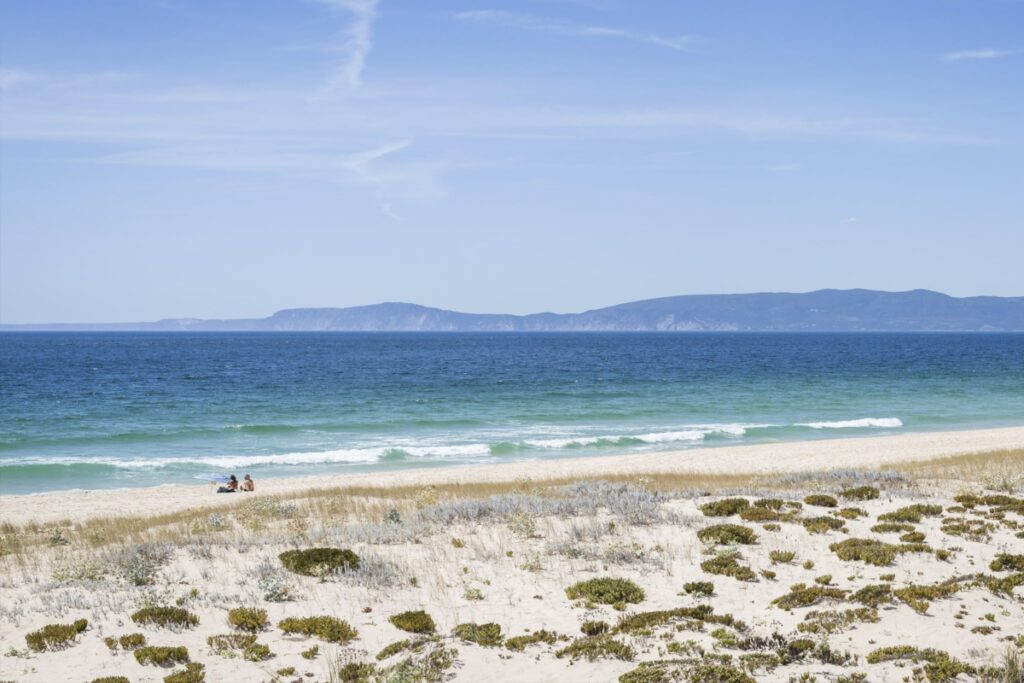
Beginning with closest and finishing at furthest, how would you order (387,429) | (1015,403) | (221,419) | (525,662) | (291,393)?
(525,662) < (387,429) < (221,419) < (1015,403) < (291,393)

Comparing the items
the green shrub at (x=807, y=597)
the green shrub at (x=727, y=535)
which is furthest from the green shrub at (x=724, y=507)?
the green shrub at (x=807, y=597)

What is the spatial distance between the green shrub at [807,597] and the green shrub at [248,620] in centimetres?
774

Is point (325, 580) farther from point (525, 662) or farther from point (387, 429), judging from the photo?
point (387, 429)

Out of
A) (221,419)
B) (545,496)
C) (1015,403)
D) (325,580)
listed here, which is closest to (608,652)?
(325,580)

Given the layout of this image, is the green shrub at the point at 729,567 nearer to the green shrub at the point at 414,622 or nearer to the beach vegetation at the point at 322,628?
the green shrub at the point at 414,622

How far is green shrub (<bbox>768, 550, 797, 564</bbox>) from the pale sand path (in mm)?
15613

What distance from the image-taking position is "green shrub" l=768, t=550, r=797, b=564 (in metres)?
14.6

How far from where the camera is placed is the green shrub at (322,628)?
37.7ft

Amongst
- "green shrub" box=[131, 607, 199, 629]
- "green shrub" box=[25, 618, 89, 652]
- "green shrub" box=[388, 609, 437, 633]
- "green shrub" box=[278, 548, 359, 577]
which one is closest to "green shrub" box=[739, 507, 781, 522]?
"green shrub" box=[388, 609, 437, 633]

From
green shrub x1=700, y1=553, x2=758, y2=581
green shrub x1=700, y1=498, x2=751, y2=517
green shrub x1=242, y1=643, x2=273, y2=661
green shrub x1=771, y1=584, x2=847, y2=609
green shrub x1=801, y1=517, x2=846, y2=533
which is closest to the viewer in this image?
green shrub x1=242, y1=643, x2=273, y2=661

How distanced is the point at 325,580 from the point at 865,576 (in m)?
9.09

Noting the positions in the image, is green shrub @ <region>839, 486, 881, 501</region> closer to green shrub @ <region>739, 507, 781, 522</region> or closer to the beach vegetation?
green shrub @ <region>739, 507, 781, 522</region>

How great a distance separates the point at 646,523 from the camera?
17.2 metres

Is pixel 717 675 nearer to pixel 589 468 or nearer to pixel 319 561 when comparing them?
pixel 319 561
